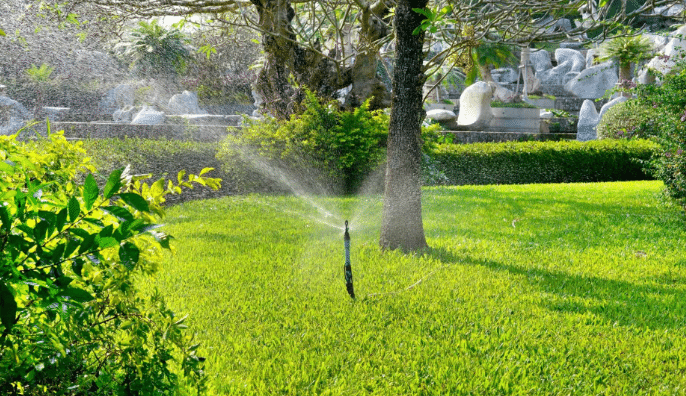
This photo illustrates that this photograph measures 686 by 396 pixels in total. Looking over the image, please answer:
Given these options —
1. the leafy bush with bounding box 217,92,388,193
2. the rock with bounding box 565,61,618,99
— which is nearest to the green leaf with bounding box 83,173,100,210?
the leafy bush with bounding box 217,92,388,193

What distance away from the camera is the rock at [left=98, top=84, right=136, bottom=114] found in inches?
1190

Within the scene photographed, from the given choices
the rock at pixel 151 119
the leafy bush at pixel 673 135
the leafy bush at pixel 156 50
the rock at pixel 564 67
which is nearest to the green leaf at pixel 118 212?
the leafy bush at pixel 673 135

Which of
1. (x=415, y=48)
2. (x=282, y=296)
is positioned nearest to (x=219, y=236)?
(x=282, y=296)

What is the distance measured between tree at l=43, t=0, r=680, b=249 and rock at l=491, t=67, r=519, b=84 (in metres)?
27.8

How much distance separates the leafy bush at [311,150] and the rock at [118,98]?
2321 centimetres

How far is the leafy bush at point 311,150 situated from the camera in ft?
29.5

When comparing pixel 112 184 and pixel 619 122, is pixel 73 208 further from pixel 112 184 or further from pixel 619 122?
pixel 619 122

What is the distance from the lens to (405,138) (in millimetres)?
4758

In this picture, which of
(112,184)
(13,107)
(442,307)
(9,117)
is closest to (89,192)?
(112,184)

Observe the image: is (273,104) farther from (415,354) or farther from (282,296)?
(415,354)

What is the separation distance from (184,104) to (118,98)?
4120 mm

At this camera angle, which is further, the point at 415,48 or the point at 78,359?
the point at 415,48

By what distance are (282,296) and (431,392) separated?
1.47m

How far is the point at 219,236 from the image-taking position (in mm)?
5699
